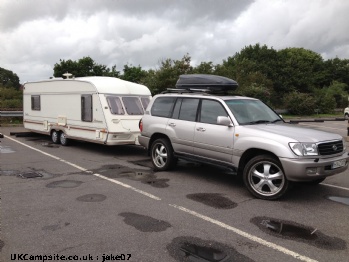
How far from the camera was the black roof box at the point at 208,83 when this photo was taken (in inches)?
298

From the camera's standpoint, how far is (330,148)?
5.76 m

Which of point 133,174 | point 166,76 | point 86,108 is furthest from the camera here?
point 166,76

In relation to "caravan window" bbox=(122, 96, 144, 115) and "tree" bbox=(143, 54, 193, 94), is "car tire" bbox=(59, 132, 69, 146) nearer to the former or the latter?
"caravan window" bbox=(122, 96, 144, 115)

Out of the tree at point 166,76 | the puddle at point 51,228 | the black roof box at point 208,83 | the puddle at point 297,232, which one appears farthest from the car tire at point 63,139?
the tree at point 166,76

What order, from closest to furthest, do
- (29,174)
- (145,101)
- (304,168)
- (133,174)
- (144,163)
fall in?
1. (304,168)
2. (29,174)
3. (133,174)
4. (144,163)
5. (145,101)

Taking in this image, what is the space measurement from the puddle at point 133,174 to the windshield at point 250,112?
203 centimetres

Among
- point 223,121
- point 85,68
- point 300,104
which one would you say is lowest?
point 223,121

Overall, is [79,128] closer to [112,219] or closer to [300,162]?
[112,219]

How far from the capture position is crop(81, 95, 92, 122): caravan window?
1055cm

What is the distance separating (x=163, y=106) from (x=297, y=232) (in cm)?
455

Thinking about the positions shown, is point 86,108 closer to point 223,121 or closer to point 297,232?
point 223,121

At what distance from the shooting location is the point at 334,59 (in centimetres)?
7038

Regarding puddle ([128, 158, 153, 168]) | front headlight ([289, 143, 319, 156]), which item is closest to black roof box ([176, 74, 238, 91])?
puddle ([128, 158, 153, 168])

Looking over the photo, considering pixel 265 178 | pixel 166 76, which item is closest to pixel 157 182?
pixel 265 178
